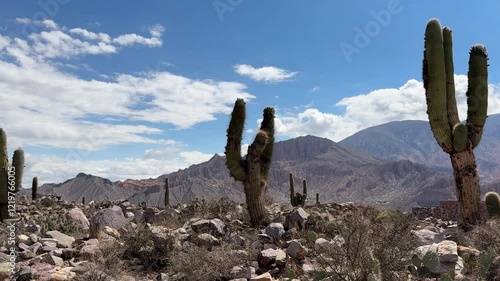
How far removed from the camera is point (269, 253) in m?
8.34

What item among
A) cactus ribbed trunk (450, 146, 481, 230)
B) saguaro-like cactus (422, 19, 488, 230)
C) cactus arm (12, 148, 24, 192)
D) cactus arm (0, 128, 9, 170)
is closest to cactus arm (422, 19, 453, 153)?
saguaro-like cactus (422, 19, 488, 230)

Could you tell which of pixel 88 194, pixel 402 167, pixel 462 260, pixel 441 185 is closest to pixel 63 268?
pixel 462 260

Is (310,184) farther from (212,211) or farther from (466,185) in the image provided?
(466,185)

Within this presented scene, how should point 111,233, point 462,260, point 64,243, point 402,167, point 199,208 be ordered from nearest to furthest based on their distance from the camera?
1. point 462,260
2. point 64,243
3. point 111,233
4. point 199,208
5. point 402,167

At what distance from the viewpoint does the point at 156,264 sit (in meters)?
9.19

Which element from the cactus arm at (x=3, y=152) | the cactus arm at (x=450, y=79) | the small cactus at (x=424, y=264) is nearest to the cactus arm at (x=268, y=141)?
the cactus arm at (x=450, y=79)

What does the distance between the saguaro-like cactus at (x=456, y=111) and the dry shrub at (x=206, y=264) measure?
24.8 ft

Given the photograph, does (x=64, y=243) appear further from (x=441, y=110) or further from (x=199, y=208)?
(x=441, y=110)

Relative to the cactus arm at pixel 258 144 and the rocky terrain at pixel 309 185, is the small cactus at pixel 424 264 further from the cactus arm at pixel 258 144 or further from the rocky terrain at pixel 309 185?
the rocky terrain at pixel 309 185

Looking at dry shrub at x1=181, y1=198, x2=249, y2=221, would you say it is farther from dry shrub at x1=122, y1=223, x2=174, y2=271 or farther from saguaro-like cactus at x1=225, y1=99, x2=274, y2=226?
dry shrub at x1=122, y1=223, x2=174, y2=271

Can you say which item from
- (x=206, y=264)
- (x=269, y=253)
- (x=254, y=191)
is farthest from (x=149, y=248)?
(x=254, y=191)

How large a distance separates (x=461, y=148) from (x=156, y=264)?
9074 mm

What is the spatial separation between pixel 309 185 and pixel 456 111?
507 feet

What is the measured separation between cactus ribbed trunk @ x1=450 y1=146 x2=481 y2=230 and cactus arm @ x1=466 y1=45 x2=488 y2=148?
66 centimetres
